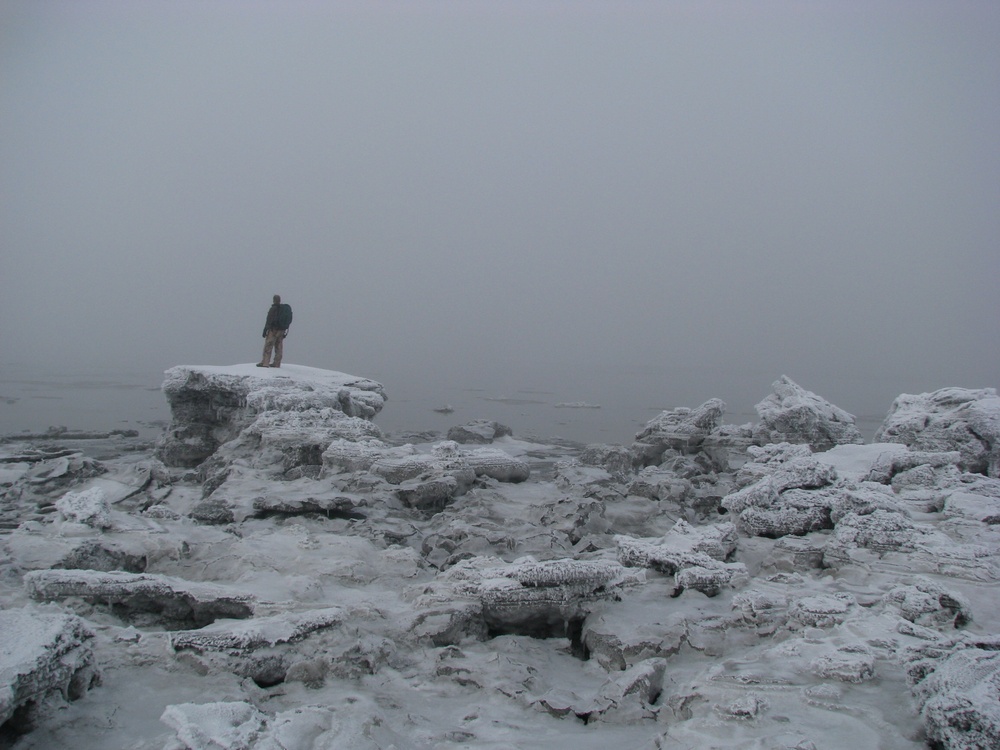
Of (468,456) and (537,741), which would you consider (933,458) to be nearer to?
(468,456)

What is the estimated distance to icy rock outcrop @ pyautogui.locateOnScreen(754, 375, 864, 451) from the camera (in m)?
11.8

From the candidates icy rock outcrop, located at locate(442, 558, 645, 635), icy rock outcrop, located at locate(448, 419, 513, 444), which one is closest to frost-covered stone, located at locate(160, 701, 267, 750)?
icy rock outcrop, located at locate(442, 558, 645, 635)

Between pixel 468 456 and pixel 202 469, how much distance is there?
13.6 ft

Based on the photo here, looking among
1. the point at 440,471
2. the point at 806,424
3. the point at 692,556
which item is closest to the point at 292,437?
the point at 440,471

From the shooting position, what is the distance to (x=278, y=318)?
12.4 m

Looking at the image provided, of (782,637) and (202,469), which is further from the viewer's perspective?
(202,469)

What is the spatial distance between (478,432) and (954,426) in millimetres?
8824

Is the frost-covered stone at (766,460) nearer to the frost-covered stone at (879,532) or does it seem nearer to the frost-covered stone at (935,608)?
the frost-covered stone at (879,532)

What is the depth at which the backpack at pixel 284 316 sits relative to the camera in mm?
12398

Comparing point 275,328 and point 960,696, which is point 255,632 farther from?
point 275,328

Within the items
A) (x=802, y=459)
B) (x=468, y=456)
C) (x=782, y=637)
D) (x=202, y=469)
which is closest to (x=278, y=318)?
(x=202, y=469)

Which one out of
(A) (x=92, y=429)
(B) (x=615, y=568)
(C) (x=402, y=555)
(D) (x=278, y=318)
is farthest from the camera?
(A) (x=92, y=429)

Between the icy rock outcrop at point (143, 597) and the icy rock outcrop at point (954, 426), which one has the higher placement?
the icy rock outcrop at point (954, 426)

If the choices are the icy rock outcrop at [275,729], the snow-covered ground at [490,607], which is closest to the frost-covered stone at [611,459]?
the snow-covered ground at [490,607]
